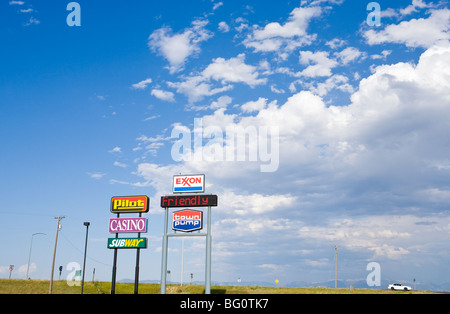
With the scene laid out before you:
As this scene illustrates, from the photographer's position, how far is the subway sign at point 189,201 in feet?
125

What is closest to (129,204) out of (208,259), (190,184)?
(190,184)

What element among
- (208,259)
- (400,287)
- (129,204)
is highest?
(129,204)

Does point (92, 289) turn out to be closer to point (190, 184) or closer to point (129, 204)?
point (129, 204)

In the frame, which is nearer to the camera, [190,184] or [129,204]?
[190,184]

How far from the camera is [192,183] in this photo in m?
39.4

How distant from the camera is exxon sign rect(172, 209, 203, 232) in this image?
3844 centimetres

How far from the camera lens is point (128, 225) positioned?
39.7 meters

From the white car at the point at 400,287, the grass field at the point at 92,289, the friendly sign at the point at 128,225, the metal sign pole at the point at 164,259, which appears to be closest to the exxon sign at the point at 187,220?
the metal sign pole at the point at 164,259

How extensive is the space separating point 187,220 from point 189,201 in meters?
1.86
